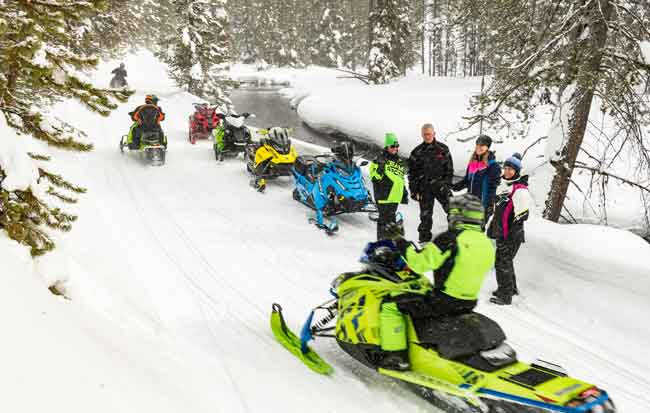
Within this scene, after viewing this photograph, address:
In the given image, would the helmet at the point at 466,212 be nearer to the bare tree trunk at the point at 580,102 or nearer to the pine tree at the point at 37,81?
the pine tree at the point at 37,81

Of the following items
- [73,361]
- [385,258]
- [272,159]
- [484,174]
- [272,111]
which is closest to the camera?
[73,361]

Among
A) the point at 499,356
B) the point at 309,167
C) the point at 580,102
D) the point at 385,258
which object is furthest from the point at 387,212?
the point at 499,356

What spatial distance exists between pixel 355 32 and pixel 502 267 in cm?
5536

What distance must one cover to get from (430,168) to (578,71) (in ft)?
8.05

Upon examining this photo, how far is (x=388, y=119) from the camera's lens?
20.0 metres

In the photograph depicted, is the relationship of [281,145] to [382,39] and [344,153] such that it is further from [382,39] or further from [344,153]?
[382,39]

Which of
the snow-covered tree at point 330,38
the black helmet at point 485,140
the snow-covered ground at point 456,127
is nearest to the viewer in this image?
the black helmet at point 485,140

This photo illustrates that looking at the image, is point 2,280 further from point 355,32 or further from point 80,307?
point 355,32

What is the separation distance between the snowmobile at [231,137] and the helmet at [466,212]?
9.39 meters

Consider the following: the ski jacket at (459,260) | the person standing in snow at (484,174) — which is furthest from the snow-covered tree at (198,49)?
the ski jacket at (459,260)

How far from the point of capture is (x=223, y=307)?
5656mm

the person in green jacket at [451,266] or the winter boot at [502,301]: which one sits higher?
the person in green jacket at [451,266]

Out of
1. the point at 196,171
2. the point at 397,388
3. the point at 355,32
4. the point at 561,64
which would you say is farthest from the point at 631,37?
the point at 355,32

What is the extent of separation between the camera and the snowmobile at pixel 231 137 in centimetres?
1266
